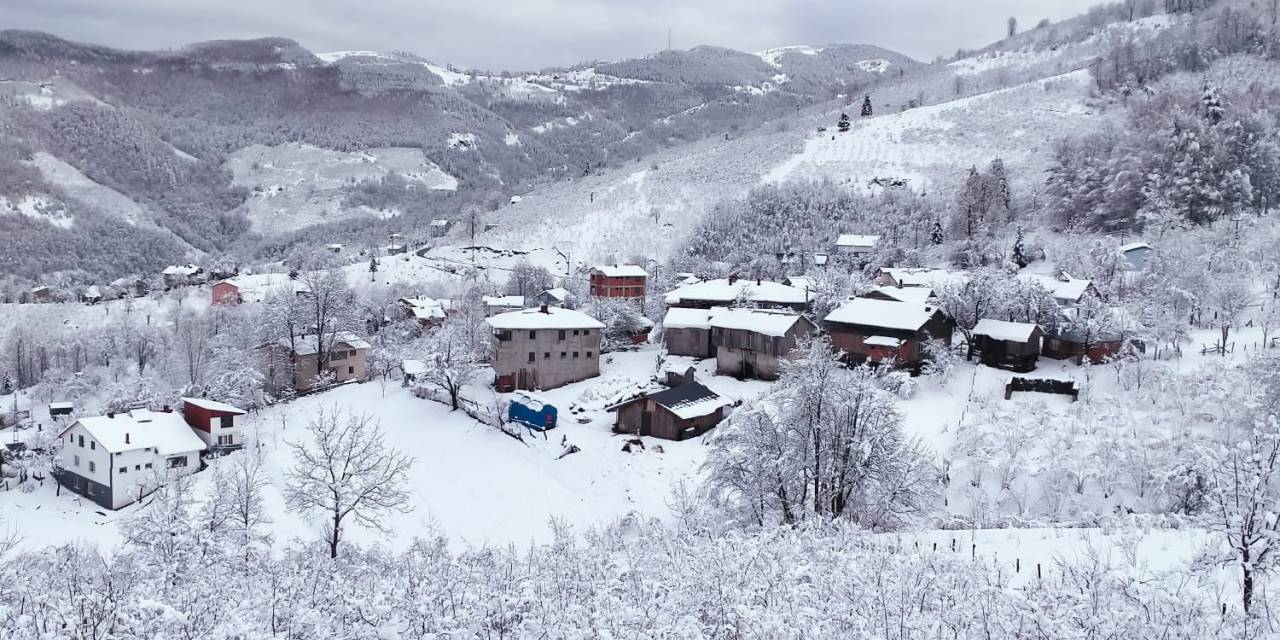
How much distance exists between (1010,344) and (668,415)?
1849 cm

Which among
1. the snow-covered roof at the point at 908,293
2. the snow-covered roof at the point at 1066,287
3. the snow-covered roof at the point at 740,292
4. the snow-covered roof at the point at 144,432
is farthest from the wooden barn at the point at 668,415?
the snow-covered roof at the point at 144,432

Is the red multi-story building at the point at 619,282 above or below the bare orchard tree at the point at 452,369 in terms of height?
above

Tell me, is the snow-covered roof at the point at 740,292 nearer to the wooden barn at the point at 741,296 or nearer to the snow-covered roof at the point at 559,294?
the wooden barn at the point at 741,296

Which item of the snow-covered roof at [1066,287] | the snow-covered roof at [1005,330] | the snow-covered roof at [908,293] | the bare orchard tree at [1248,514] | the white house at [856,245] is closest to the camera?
the bare orchard tree at [1248,514]

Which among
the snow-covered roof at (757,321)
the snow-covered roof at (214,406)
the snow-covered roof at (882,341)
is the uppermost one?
the snow-covered roof at (757,321)

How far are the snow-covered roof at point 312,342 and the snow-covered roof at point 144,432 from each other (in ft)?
36.9

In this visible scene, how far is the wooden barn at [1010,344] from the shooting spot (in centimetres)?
3662

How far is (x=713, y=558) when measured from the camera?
37.6 ft

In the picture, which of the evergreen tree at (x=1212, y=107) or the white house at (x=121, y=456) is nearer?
the white house at (x=121, y=456)

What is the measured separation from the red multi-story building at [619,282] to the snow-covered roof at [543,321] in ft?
86.6

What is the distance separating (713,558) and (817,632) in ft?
10.3

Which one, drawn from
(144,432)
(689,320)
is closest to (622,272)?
(689,320)

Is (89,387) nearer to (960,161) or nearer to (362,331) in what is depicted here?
(362,331)

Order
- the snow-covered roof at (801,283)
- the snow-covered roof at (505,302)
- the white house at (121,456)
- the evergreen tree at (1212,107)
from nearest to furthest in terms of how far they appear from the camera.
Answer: the white house at (121,456) < the snow-covered roof at (801,283) < the evergreen tree at (1212,107) < the snow-covered roof at (505,302)
